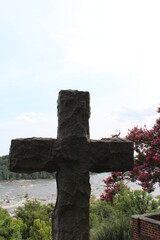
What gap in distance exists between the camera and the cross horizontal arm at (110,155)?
325cm

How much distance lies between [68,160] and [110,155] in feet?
1.99

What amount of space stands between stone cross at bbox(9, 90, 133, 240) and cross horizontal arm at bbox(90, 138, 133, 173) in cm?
7

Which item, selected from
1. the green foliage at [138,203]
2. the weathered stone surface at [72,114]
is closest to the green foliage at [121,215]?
the green foliage at [138,203]

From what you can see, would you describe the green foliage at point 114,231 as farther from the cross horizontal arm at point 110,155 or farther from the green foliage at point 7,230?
the cross horizontal arm at point 110,155

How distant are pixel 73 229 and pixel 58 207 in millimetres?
272

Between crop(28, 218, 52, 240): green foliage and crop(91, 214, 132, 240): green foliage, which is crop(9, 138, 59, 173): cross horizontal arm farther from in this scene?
crop(28, 218, 52, 240): green foliage

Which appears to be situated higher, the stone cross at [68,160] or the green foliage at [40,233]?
the stone cross at [68,160]

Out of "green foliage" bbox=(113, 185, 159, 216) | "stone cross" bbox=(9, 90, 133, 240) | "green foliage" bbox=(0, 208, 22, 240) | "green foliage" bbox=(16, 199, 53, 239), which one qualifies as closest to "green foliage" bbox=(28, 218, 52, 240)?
"green foliage" bbox=(16, 199, 53, 239)

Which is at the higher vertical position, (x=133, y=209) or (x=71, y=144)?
(x=71, y=144)

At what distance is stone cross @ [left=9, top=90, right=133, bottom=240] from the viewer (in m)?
2.97

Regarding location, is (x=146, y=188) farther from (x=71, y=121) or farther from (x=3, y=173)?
(x=3, y=173)

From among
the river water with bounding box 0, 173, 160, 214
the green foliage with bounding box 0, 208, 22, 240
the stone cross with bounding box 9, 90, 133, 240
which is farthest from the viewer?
the river water with bounding box 0, 173, 160, 214

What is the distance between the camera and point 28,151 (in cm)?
306

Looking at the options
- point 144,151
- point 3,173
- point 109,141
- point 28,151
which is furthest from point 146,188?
point 3,173
